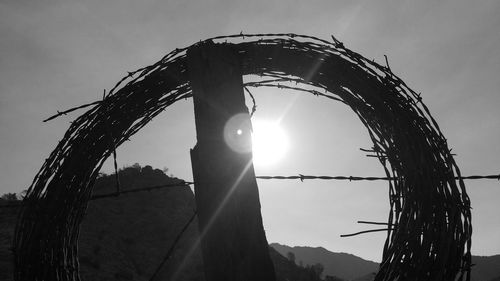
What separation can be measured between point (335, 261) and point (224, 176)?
123048 millimetres

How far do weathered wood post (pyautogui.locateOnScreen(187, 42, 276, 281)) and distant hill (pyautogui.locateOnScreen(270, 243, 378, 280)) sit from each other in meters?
109

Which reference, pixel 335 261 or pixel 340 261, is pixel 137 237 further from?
pixel 340 261

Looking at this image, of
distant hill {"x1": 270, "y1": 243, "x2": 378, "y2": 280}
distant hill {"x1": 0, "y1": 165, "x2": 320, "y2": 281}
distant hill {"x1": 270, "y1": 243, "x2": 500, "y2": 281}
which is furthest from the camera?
distant hill {"x1": 270, "y1": 243, "x2": 378, "y2": 280}

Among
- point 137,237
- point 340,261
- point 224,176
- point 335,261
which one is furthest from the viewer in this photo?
point 340,261

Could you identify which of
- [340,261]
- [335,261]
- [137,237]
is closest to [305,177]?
[137,237]

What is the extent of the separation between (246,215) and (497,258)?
109929 mm

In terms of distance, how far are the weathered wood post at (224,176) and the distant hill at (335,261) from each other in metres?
109

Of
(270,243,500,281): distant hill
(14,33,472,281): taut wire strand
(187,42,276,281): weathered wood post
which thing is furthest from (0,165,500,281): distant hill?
(270,243,500,281): distant hill

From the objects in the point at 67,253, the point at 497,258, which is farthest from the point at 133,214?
the point at 497,258

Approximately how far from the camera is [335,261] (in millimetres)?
118500

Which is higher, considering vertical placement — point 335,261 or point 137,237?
point 137,237

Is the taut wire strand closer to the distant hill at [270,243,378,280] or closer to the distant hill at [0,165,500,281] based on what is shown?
the distant hill at [0,165,500,281]

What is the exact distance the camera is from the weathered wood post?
245 cm

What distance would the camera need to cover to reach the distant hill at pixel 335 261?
11089 cm
